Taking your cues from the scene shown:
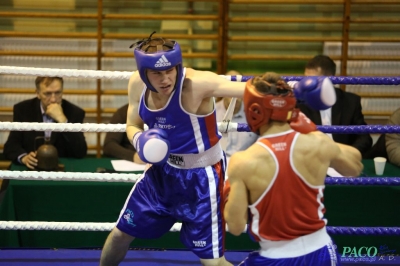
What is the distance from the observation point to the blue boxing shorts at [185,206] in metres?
2.96

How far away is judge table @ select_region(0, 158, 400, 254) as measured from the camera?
13.1 ft

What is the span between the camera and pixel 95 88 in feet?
21.7

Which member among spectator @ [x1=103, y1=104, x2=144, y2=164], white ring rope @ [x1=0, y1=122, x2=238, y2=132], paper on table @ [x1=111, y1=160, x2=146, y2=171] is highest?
white ring rope @ [x1=0, y1=122, x2=238, y2=132]

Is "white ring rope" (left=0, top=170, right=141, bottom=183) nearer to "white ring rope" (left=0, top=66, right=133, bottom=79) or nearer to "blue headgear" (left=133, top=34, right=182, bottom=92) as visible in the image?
"white ring rope" (left=0, top=66, right=133, bottom=79)

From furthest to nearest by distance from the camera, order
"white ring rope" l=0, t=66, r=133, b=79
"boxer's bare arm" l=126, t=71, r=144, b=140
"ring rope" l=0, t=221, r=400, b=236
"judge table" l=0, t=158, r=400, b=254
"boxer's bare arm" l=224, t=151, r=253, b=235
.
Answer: "judge table" l=0, t=158, r=400, b=254, "ring rope" l=0, t=221, r=400, b=236, "white ring rope" l=0, t=66, r=133, b=79, "boxer's bare arm" l=126, t=71, r=144, b=140, "boxer's bare arm" l=224, t=151, r=253, b=235

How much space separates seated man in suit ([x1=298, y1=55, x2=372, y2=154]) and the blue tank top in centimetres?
183

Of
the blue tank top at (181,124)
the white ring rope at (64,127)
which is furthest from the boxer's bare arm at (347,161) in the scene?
the white ring rope at (64,127)

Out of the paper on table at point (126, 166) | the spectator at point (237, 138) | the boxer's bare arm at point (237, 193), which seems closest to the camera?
the boxer's bare arm at point (237, 193)

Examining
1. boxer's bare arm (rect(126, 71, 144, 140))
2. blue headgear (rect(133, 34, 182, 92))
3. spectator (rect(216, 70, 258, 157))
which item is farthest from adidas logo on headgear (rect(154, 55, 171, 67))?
spectator (rect(216, 70, 258, 157))

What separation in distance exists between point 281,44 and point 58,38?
2100 mm

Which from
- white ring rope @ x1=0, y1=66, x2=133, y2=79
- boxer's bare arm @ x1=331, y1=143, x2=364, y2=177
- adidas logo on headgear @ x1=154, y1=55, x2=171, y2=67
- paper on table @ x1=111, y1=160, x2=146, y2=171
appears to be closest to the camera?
boxer's bare arm @ x1=331, y1=143, x2=364, y2=177

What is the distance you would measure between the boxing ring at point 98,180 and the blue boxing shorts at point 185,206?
0.43 meters

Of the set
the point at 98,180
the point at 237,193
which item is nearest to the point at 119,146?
the point at 98,180

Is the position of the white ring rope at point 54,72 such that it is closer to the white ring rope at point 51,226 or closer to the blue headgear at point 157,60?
the blue headgear at point 157,60
